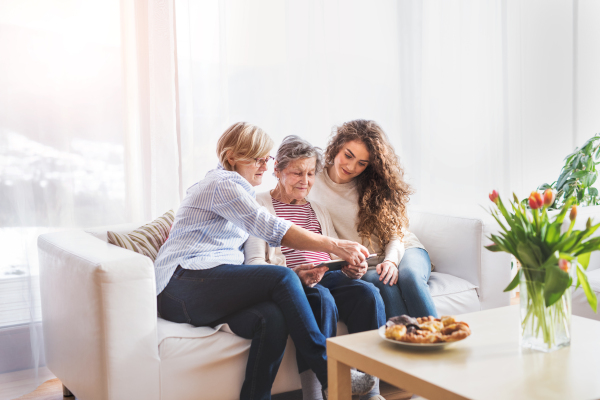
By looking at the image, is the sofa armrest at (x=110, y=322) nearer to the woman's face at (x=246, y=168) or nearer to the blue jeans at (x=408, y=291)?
the woman's face at (x=246, y=168)

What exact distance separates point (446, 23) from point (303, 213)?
2032mm

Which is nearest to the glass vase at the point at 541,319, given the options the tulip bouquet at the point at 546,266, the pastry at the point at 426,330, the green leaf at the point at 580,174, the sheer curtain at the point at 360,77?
the tulip bouquet at the point at 546,266

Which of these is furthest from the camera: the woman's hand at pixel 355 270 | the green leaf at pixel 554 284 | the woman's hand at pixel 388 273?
the woman's hand at pixel 388 273

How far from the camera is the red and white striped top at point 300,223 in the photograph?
2.13m

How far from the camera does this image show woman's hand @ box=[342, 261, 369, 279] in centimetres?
189

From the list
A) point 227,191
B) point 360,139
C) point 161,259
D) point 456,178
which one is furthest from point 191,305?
point 456,178

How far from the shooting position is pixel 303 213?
7.43ft

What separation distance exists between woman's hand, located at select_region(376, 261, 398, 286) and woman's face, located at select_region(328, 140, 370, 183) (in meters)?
0.48

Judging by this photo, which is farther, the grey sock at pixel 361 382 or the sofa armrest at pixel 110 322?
the grey sock at pixel 361 382

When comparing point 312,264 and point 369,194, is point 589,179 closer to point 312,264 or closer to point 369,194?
point 369,194

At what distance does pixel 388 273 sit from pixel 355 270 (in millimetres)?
194

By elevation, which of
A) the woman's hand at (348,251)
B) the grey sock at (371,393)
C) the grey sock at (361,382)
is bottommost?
the grey sock at (371,393)

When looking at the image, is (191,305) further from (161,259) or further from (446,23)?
(446,23)

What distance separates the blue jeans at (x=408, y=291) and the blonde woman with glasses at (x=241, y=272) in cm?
30
